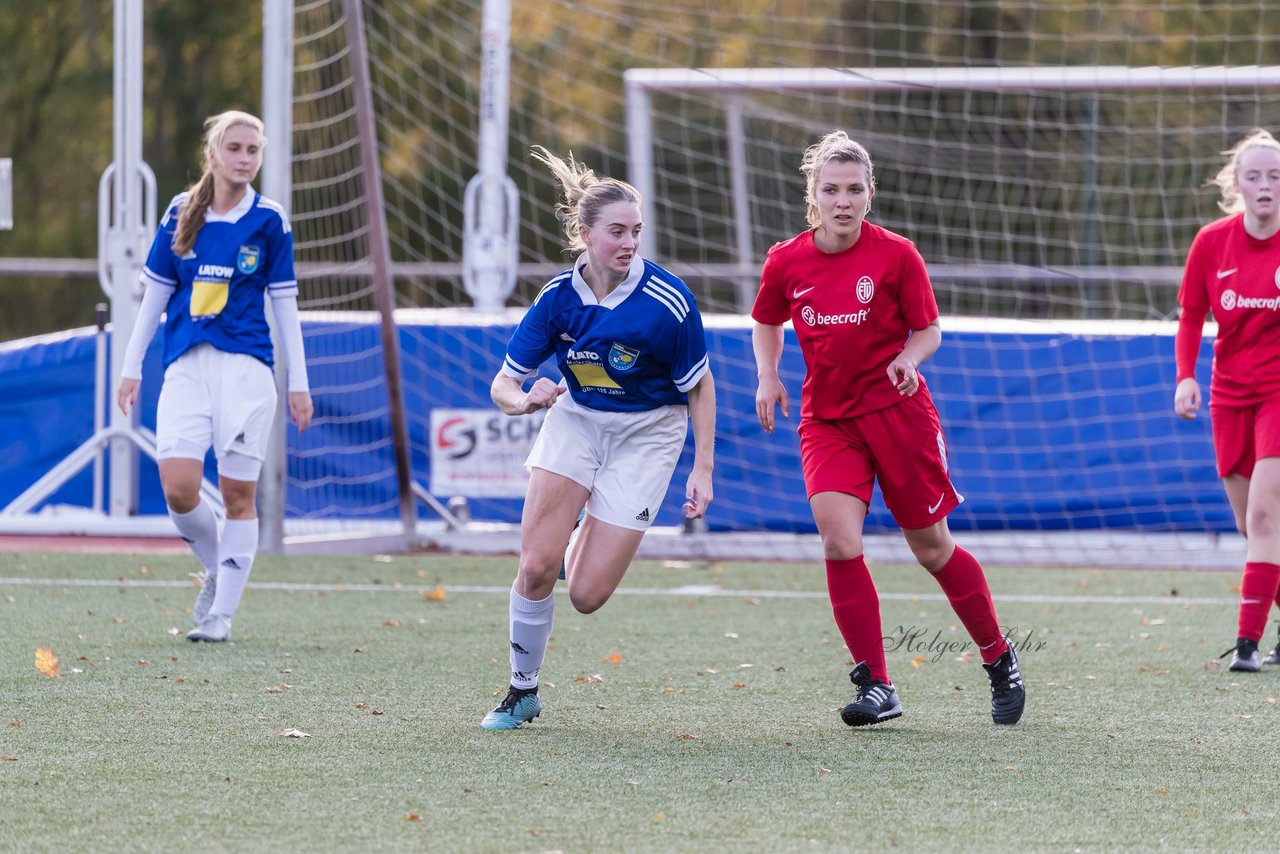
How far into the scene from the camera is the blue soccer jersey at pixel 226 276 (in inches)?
254

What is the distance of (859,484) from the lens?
5090 millimetres

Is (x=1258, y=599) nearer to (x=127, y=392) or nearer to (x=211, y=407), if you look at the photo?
(x=211, y=407)

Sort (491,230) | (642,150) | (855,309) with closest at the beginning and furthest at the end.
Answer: (855,309) → (642,150) → (491,230)

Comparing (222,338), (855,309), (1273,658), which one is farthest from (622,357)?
(1273,658)

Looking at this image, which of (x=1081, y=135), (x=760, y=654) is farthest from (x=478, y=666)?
(x=1081, y=135)

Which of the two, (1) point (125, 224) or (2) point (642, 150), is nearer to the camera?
(1) point (125, 224)

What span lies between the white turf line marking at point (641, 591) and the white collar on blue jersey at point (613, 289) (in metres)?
3.65

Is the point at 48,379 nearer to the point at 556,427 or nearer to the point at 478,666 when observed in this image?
the point at 478,666

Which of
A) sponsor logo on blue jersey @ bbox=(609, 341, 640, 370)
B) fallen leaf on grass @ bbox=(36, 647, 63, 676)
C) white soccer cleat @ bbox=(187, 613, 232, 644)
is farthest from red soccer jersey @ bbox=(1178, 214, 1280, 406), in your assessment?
fallen leaf on grass @ bbox=(36, 647, 63, 676)

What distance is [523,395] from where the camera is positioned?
4797 mm

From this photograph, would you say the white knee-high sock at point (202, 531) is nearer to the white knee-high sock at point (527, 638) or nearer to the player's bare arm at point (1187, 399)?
the white knee-high sock at point (527, 638)

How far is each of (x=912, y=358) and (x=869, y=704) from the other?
38.8 inches

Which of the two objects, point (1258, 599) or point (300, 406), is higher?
point (300, 406)

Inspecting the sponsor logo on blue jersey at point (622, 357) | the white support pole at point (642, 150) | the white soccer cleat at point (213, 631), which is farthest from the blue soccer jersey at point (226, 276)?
the white support pole at point (642, 150)
